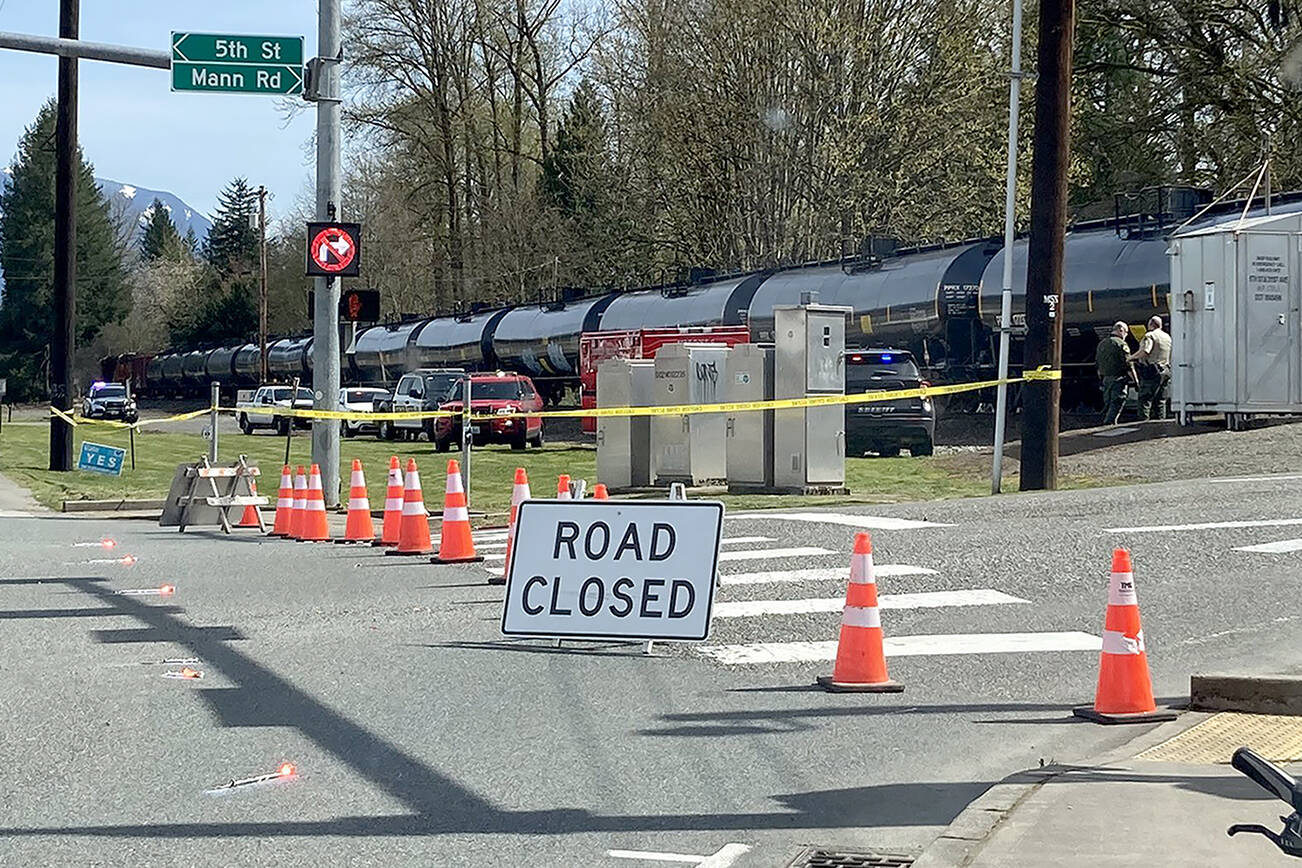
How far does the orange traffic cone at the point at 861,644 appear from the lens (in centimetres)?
899

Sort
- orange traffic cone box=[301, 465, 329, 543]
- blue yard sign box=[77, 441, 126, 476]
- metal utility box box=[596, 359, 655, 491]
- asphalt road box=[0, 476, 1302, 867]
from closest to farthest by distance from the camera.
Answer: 1. asphalt road box=[0, 476, 1302, 867]
2. orange traffic cone box=[301, 465, 329, 543]
3. metal utility box box=[596, 359, 655, 491]
4. blue yard sign box=[77, 441, 126, 476]

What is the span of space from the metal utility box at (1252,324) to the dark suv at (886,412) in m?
4.97

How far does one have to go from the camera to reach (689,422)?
2336 centimetres

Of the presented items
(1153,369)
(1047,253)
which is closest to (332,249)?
(1047,253)

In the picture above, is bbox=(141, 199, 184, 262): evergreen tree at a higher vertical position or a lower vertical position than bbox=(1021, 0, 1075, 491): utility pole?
higher

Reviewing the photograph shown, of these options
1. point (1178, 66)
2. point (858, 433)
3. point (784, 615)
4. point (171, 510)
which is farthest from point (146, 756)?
point (1178, 66)

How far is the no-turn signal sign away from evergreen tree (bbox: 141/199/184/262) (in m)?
139

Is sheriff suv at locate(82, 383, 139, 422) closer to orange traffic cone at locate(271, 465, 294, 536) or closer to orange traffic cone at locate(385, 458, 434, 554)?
orange traffic cone at locate(271, 465, 294, 536)

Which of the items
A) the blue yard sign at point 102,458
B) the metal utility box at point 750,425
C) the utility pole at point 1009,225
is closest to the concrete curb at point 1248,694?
the utility pole at point 1009,225

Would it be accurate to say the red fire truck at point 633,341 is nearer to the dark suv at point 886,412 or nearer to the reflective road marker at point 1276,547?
the dark suv at point 886,412

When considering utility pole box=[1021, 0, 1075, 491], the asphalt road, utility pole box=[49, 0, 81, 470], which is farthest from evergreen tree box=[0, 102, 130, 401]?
the asphalt road

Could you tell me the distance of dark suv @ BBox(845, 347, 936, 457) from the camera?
94.5ft

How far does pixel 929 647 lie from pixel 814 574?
113 inches

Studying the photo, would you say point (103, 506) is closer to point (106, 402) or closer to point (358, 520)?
point (358, 520)
